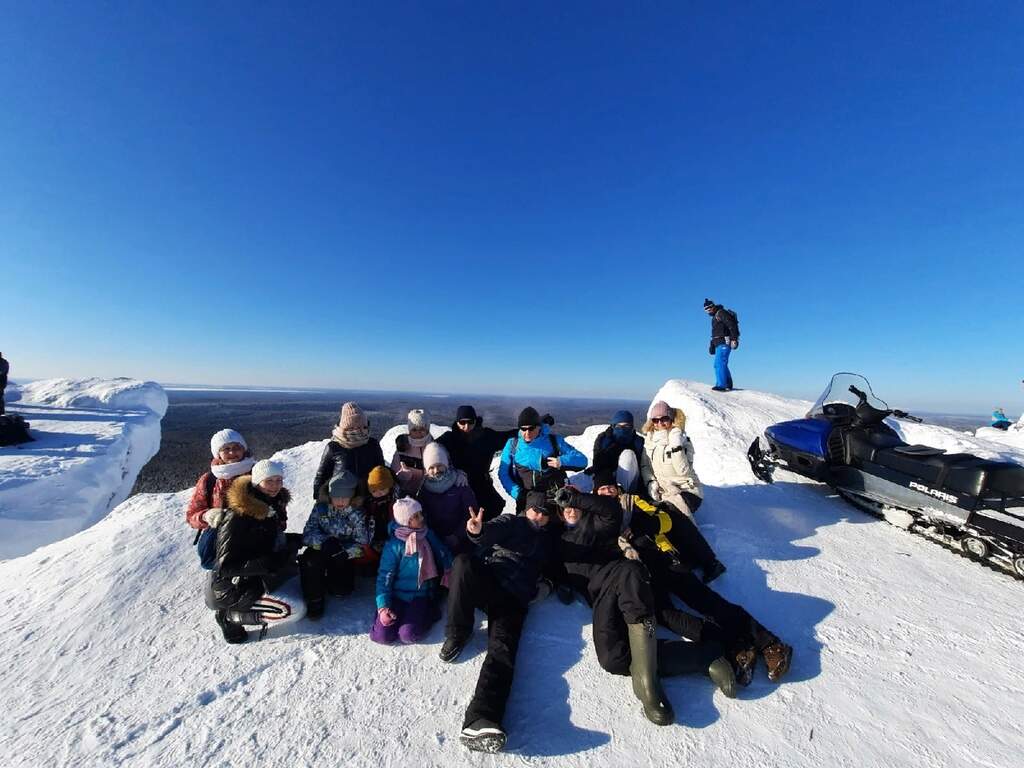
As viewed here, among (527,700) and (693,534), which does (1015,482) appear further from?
(527,700)

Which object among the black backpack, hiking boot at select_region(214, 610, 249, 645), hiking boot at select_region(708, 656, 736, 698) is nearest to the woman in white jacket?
hiking boot at select_region(708, 656, 736, 698)

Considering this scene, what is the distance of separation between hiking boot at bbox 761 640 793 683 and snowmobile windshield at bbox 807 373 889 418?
4.65m

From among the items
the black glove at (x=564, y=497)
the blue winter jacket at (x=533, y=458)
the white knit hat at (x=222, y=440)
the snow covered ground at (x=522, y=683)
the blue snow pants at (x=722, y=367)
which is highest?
the blue snow pants at (x=722, y=367)

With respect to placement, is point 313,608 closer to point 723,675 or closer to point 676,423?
point 723,675

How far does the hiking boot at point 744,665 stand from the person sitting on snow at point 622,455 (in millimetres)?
2100

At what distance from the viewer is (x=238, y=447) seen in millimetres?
3760

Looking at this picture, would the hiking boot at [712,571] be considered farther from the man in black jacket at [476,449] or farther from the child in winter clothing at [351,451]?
the child in winter clothing at [351,451]

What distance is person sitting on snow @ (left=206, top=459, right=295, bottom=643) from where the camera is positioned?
10.6 ft

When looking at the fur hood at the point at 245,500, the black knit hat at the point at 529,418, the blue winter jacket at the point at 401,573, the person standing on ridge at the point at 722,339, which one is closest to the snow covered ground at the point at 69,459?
the fur hood at the point at 245,500

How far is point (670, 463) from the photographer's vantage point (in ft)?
15.5

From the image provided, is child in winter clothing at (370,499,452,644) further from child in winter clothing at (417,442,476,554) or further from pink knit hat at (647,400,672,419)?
pink knit hat at (647,400,672,419)

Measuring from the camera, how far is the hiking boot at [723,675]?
2.67 metres

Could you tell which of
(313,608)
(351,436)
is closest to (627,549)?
(313,608)

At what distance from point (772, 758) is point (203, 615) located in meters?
4.75
